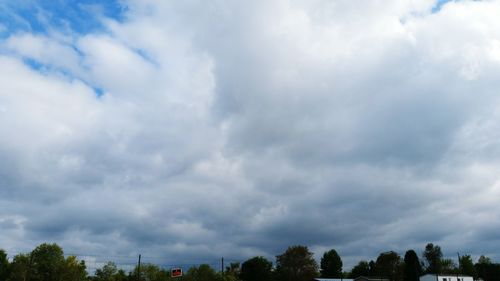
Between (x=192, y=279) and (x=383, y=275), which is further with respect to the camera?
(x=383, y=275)

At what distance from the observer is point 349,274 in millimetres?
184000

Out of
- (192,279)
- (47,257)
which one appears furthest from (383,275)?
(47,257)

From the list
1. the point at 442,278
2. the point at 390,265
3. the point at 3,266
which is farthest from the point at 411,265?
the point at 3,266

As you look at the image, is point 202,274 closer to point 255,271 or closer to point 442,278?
point 255,271

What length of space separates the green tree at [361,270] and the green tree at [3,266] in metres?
119

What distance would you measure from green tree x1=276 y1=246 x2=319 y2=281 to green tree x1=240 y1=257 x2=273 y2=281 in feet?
37.6

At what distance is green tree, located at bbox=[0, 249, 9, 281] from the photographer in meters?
107

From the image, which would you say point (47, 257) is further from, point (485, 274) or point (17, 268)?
point (485, 274)

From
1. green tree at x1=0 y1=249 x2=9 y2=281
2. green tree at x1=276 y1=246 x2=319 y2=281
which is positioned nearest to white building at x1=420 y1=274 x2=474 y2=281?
green tree at x1=276 y1=246 x2=319 y2=281

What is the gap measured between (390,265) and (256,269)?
138 ft

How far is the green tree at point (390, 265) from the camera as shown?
137m

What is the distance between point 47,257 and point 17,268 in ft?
67.0

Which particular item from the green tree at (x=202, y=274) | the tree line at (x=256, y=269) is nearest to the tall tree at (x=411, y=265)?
the tree line at (x=256, y=269)

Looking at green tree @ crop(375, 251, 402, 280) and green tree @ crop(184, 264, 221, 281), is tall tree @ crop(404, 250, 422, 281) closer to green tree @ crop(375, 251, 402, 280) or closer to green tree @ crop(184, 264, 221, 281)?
green tree @ crop(375, 251, 402, 280)
